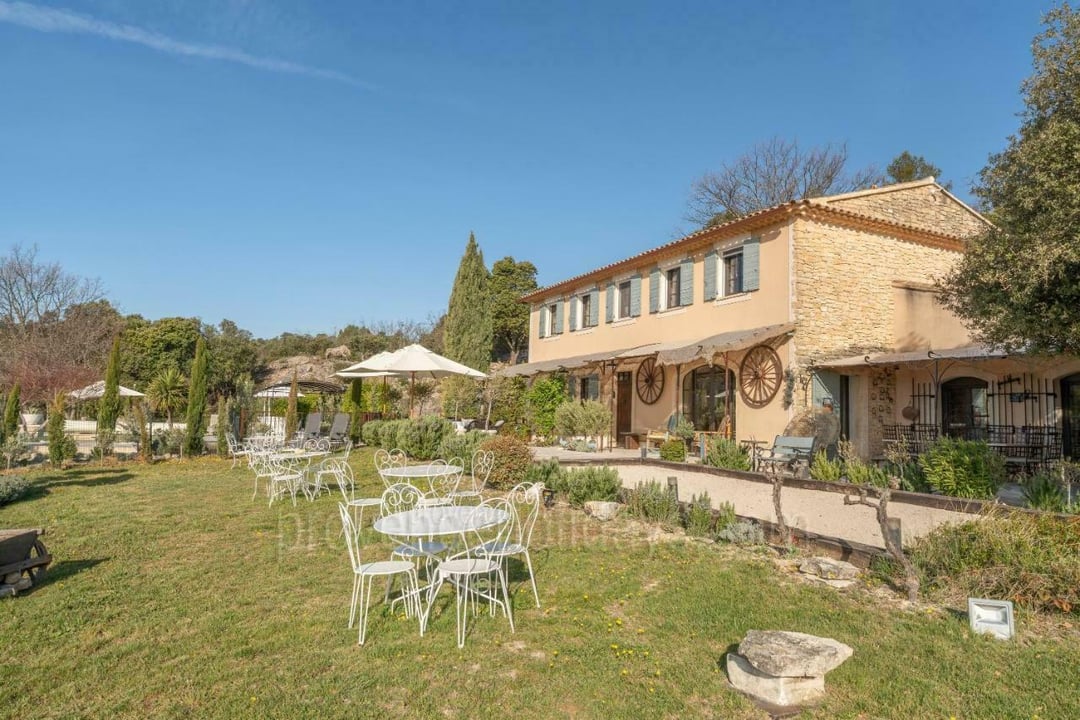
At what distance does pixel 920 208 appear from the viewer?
15.7 metres

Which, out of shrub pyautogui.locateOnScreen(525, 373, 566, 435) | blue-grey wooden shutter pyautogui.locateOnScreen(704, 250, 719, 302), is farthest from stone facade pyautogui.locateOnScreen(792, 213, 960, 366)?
shrub pyautogui.locateOnScreen(525, 373, 566, 435)

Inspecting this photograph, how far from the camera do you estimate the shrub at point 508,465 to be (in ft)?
33.4

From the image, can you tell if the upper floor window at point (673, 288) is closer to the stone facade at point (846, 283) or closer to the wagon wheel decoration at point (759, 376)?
the wagon wheel decoration at point (759, 376)

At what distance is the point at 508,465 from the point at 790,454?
18.2 feet

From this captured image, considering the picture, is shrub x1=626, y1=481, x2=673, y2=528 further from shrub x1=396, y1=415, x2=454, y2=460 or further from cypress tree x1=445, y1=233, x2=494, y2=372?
cypress tree x1=445, y1=233, x2=494, y2=372

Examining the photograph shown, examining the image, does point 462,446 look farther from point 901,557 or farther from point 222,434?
point 901,557

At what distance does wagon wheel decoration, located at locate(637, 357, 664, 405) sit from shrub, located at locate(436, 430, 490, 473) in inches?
266

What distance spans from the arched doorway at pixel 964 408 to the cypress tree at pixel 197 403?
17091mm

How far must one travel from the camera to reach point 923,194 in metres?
15.9

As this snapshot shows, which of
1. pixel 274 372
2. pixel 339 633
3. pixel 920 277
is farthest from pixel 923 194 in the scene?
pixel 274 372

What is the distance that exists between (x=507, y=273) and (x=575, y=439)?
24.0m

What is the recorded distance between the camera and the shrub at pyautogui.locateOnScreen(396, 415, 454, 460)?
544 inches

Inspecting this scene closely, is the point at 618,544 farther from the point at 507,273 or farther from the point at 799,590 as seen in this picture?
the point at 507,273

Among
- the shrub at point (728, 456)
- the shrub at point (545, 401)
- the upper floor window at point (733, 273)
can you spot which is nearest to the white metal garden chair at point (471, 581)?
the shrub at point (728, 456)
